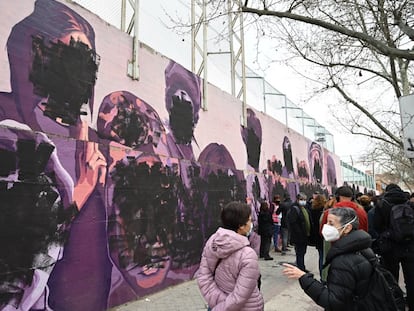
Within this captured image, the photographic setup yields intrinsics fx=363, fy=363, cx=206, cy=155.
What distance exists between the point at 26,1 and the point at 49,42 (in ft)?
1.63

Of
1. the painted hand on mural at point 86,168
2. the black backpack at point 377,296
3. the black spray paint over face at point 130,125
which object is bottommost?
the black backpack at point 377,296

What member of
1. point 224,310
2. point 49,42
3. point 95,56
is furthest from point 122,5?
point 224,310

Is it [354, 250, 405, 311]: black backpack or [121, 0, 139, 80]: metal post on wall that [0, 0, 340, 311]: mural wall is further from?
[354, 250, 405, 311]: black backpack

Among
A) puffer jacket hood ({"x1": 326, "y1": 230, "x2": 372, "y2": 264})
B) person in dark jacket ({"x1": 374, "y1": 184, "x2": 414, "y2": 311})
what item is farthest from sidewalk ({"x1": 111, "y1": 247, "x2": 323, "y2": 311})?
puffer jacket hood ({"x1": 326, "y1": 230, "x2": 372, "y2": 264})

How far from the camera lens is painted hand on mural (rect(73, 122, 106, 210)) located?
4.61 m

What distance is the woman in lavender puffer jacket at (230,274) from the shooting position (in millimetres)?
2365

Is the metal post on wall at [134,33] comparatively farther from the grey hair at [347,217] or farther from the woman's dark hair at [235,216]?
the grey hair at [347,217]

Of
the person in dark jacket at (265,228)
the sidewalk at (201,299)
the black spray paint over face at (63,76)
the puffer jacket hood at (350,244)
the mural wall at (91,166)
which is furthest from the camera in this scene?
the person in dark jacket at (265,228)

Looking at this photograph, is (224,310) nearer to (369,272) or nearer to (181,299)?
(369,272)

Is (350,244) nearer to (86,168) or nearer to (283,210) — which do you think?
(86,168)

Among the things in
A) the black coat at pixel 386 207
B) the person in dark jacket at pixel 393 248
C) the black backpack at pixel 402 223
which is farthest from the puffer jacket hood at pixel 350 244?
the black coat at pixel 386 207

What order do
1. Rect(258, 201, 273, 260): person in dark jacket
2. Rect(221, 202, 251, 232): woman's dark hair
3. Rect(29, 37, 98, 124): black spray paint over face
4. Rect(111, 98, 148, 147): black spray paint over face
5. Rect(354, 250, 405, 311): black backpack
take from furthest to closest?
Rect(258, 201, 273, 260): person in dark jacket
Rect(111, 98, 148, 147): black spray paint over face
Rect(29, 37, 98, 124): black spray paint over face
Rect(221, 202, 251, 232): woman's dark hair
Rect(354, 250, 405, 311): black backpack

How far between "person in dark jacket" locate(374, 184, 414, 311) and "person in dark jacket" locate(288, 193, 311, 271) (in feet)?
5.32

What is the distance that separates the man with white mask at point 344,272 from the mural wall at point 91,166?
2919mm
